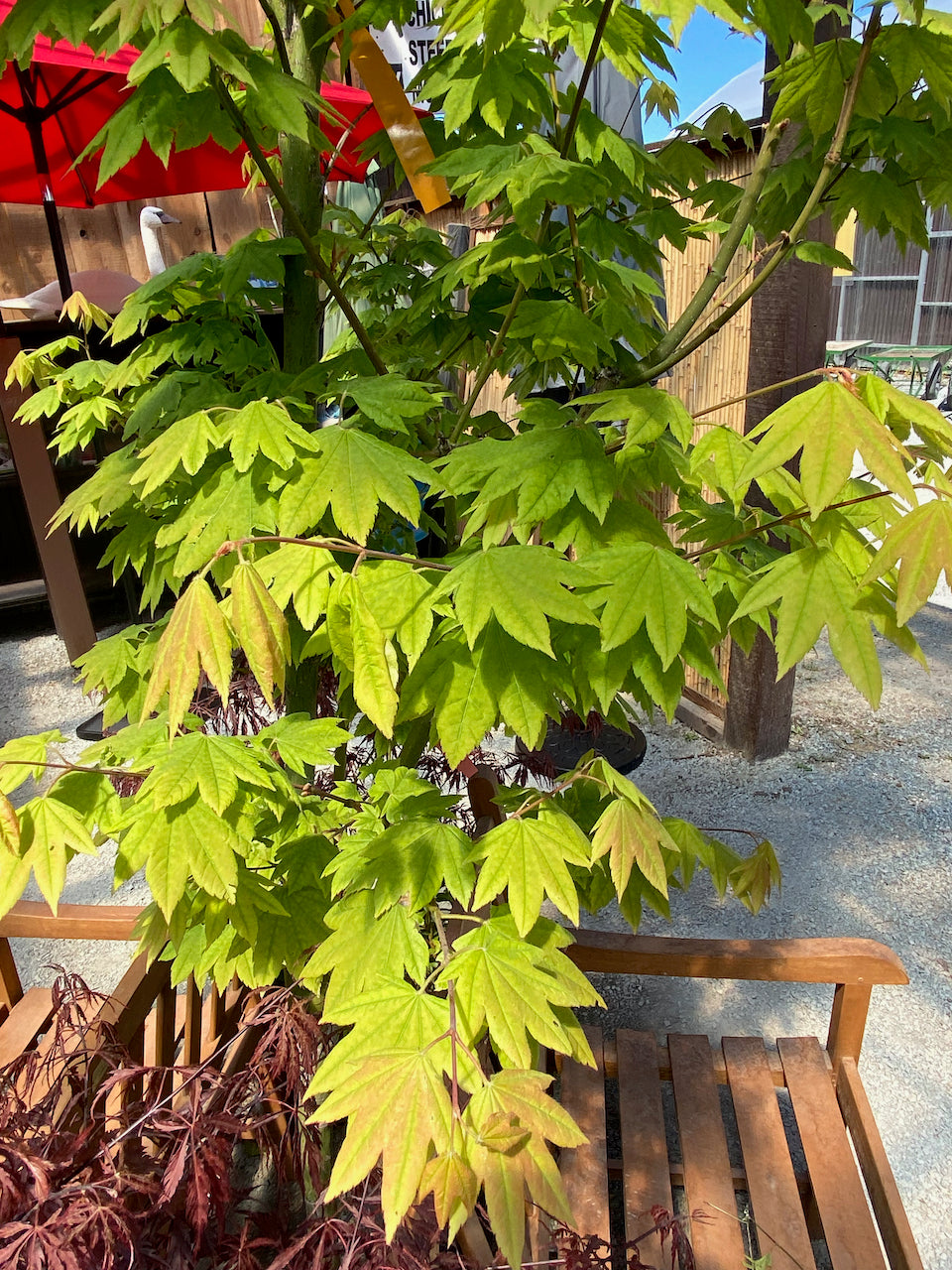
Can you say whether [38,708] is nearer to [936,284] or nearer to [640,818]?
[640,818]

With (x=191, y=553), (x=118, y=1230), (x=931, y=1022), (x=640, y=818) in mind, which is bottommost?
(x=931, y=1022)

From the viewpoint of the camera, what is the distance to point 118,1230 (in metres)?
1.02

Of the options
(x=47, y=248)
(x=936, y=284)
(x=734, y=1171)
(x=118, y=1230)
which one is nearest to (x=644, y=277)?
(x=118, y=1230)

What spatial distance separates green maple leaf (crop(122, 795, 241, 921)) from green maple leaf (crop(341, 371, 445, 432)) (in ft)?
1.57

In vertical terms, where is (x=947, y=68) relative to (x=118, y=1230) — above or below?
above

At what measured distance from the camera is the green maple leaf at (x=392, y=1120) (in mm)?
669

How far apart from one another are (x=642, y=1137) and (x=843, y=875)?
4.56 feet

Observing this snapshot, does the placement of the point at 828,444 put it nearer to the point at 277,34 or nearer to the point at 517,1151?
the point at 517,1151

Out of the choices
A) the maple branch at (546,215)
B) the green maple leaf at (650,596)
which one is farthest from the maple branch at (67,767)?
the maple branch at (546,215)

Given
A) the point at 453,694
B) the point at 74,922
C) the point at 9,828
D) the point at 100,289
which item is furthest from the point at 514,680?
the point at 100,289

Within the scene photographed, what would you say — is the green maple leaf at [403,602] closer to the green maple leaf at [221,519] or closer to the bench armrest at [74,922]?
the green maple leaf at [221,519]

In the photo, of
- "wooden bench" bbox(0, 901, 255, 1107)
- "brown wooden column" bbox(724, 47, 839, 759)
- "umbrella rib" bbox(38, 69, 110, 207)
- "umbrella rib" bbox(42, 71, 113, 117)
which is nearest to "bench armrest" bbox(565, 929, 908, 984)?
"wooden bench" bbox(0, 901, 255, 1107)

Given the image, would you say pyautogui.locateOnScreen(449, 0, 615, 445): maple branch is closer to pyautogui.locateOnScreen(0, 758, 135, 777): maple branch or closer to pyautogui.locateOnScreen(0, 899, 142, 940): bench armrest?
pyautogui.locateOnScreen(0, 758, 135, 777): maple branch

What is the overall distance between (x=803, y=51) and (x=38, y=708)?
3.88 metres
